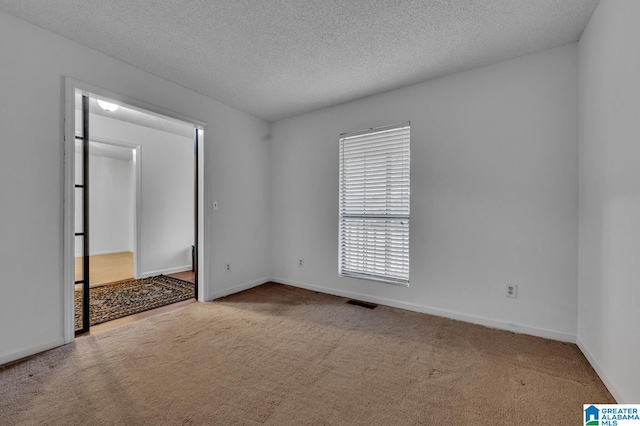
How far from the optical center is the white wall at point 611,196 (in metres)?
1.53

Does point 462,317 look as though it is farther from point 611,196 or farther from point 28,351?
point 28,351

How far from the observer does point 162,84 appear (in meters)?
3.07

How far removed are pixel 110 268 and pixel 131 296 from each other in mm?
2384

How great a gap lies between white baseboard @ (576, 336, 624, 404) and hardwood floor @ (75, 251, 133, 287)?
5766mm

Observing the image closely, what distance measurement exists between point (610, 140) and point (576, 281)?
1.24 meters

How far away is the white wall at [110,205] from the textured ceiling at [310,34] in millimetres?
5483

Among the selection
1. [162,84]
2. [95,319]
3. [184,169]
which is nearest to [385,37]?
[162,84]

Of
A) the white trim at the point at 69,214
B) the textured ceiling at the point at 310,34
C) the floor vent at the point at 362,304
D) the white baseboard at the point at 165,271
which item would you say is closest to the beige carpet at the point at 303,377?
the white trim at the point at 69,214

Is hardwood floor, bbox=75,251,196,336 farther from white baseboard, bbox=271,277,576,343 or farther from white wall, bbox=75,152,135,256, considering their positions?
white baseboard, bbox=271,277,576,343

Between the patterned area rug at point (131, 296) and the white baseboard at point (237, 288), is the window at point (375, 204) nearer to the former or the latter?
the white baseboard at point (237, 288)

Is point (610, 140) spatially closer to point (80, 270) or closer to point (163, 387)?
point (163, 387)

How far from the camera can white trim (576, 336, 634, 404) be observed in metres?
1.61

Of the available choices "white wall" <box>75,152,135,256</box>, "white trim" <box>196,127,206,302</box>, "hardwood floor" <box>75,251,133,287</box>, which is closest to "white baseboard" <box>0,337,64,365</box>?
"white trim" <box>196,127,206,302</box>

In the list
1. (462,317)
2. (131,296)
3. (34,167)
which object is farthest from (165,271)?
(462,317)
